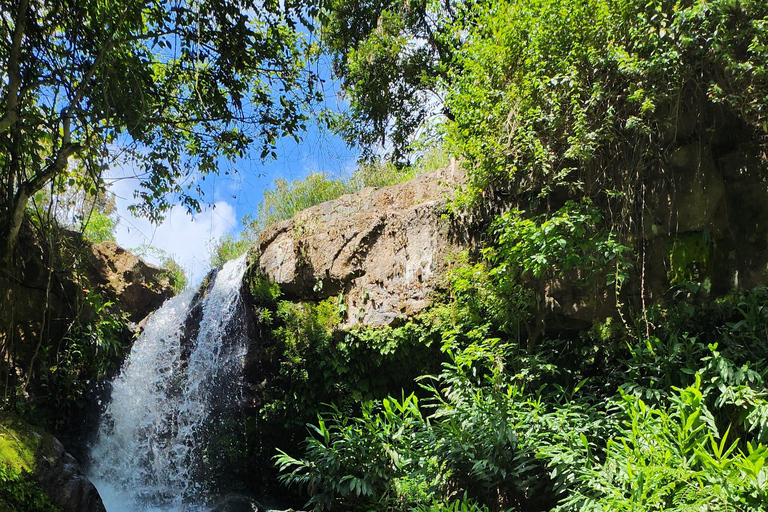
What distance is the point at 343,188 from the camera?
9836 millimetres

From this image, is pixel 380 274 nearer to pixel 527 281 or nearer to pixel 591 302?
pixel 527 281

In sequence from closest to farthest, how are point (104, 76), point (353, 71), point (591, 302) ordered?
1. point (104, 76)
2. point (591, 302)
3. point (353, 71)

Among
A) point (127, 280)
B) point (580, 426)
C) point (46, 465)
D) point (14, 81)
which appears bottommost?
point (580, 426)

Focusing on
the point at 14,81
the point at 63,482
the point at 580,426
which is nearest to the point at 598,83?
the point at 580,426

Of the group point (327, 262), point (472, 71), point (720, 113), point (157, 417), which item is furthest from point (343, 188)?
point (720, 113)

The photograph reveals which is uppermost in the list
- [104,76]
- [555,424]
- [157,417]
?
[104,76]

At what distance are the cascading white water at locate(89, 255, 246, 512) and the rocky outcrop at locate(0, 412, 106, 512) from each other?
1734 millimetres

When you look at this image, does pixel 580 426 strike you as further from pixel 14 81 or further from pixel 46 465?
pixel 14 81

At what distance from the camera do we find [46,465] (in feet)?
14.7

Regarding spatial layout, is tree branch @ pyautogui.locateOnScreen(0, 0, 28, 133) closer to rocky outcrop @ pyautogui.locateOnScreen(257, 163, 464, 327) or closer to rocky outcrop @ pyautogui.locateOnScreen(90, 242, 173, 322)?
rocky outcrop @ pyautogui.locateOnScreen(257, 163, 464, 327)

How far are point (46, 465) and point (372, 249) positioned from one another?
4.23 metres

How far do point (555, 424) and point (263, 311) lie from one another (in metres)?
4.36

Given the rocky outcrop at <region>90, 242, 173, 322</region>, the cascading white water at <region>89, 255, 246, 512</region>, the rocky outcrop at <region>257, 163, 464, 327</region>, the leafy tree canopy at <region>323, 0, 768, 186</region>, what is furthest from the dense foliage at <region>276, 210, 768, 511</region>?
the rocky outcrop at <region>90, 242, 173, 322</region>

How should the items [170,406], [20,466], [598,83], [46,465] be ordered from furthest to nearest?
1. [170,406]
2. [598,83]
3. [46,465]
4. [20,466]
